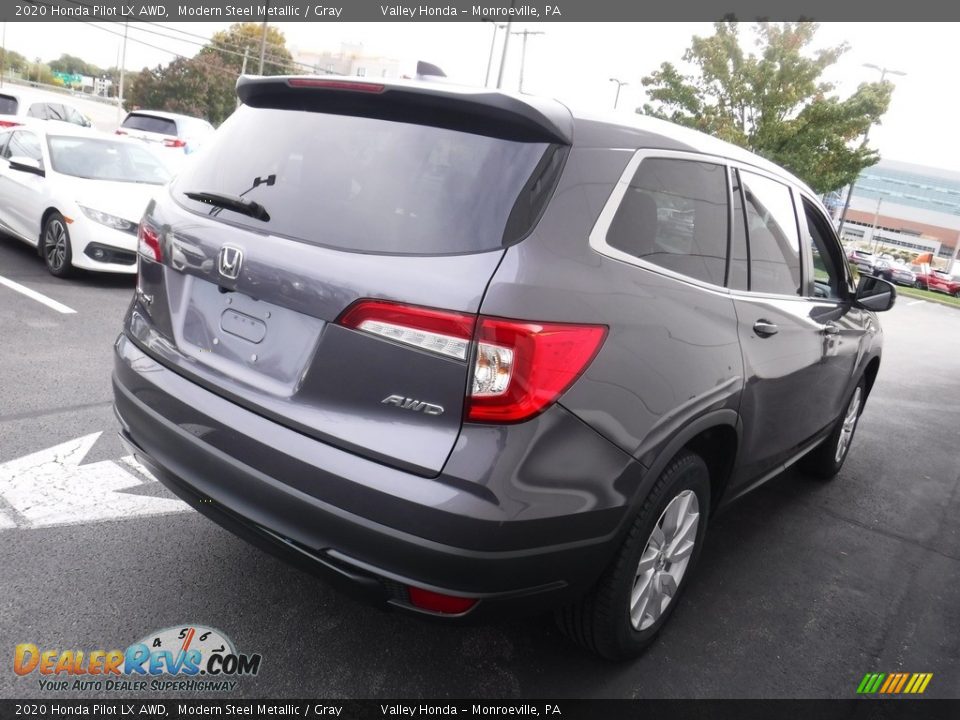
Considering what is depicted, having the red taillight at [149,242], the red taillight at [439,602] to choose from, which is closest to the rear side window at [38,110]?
the red taillight at [149,242]

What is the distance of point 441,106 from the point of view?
223 cm

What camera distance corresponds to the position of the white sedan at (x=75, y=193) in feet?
25.9

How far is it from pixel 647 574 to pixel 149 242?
→ 2.02 meters

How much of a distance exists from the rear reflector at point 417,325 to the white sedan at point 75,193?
6705mm

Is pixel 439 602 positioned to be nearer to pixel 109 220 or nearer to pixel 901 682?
pixel 901 682

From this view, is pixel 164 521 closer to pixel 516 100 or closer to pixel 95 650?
pixel 95 650

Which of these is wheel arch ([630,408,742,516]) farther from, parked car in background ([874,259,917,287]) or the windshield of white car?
parked car in background ([874,259,917,287])

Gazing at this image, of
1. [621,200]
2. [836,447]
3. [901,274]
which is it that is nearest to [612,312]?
[621,200]

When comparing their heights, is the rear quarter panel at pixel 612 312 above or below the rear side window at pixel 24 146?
above

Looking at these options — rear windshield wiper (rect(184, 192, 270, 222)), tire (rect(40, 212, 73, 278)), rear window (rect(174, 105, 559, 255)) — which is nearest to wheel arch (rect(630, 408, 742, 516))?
rear window (rect(174, 105, 559, 255))

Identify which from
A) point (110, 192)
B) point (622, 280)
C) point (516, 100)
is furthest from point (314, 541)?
point (110, 192)

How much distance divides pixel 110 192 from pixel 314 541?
7272 mm

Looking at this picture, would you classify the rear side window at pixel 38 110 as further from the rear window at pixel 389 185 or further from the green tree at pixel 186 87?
the green tree at pixel 186 87

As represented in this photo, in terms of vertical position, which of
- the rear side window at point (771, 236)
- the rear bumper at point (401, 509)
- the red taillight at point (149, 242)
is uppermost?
the rear side window at point (771, 236)
